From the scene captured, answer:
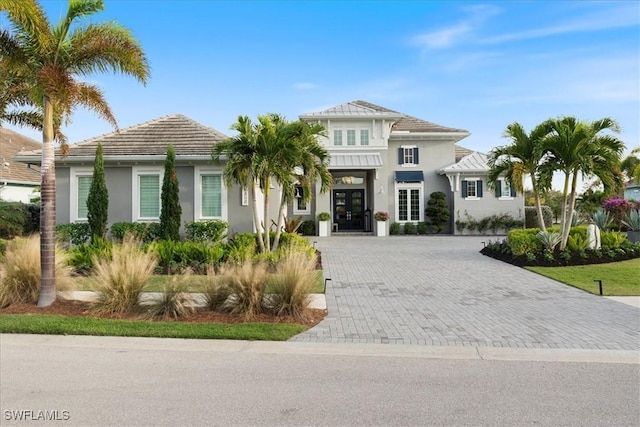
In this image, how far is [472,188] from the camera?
88.3ft

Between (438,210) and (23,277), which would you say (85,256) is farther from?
(438,210)

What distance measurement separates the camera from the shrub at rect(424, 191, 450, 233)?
2686cm

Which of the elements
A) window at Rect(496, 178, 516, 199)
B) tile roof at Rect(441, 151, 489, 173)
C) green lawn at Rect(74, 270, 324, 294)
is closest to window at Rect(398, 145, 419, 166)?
tile roof at Rect(441, 151, 489, 173)

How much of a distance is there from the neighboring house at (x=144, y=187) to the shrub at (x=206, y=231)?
1.89 feet

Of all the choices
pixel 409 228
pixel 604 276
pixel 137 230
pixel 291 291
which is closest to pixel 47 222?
pixel 291 291

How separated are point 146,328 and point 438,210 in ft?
73.8

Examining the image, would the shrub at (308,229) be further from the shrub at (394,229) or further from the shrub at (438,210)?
the shrub at (438,210)

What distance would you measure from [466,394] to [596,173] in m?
13.6

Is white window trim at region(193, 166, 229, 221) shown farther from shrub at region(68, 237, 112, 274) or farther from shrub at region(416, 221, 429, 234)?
shrub at region(416, 221, 429, 234)

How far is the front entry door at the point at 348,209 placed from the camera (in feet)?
93.0

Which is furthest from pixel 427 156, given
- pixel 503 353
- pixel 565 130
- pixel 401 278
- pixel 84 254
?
pixel 503 353

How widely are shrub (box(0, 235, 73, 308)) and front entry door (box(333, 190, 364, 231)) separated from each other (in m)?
20.5

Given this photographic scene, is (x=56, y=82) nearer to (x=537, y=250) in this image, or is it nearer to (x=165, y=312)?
(x=165, y=312)

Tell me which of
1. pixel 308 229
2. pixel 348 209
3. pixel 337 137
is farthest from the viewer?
pixel 348 209
